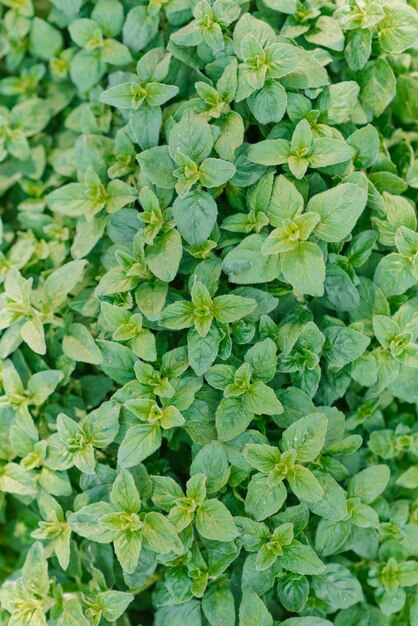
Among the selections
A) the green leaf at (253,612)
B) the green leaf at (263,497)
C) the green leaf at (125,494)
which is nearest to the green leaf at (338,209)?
the green leaf at (263,497)

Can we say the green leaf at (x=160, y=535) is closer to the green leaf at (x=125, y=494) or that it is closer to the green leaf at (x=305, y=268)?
the green leaf at (x=125, y=494)

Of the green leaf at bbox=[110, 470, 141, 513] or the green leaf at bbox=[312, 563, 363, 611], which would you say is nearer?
the green leaf at bbox=[110, 470, 141, 513]

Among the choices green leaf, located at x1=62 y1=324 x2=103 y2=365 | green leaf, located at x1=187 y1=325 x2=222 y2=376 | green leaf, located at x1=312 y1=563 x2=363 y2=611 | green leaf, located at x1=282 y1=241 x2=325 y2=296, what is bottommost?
green leaf, located at x1=312 y1=563 x2=363 y2=611

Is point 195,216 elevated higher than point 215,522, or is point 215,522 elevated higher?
point 195,216

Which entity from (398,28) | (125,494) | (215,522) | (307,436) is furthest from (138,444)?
(398,28)

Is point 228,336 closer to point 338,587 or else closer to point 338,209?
point 338,209

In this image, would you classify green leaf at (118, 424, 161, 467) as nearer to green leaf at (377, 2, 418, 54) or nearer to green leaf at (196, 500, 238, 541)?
green leaf at (196, 500, 238, 541)

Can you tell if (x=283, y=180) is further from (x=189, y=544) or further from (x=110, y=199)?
(x=189, y=544)

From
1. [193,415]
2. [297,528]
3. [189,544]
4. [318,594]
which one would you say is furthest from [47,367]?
[318,594]

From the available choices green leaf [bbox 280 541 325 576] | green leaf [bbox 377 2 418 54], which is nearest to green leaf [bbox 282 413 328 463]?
green leaf [bbox 280 541 325 576]
